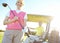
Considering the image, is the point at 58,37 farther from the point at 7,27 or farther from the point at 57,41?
the point at 7,27

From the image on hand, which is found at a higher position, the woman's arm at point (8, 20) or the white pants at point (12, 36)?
the woman's arm at point (8, 20)

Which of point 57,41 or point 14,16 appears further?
point 57,41

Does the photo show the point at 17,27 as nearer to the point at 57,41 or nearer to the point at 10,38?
the point at 10,38

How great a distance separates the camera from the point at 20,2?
81.4 inches

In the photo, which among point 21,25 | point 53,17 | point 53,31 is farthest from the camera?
point 53,17

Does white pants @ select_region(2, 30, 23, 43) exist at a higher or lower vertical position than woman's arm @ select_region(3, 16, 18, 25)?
lower

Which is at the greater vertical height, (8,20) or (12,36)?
(8,20)

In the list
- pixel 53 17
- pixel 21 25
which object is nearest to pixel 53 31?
pixel 21 25

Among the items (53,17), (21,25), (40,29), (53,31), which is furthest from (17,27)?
(40,29)

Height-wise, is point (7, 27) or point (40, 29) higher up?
point (7, 27)

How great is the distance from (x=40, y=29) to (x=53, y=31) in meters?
2.23

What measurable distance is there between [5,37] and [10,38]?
49 millimetres

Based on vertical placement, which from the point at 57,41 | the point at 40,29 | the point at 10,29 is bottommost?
the point at 40,29

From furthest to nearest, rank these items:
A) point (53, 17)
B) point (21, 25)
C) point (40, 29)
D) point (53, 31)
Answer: point (40, 29) < point (53, 17) < point (53, 31) < point (21, 25)
